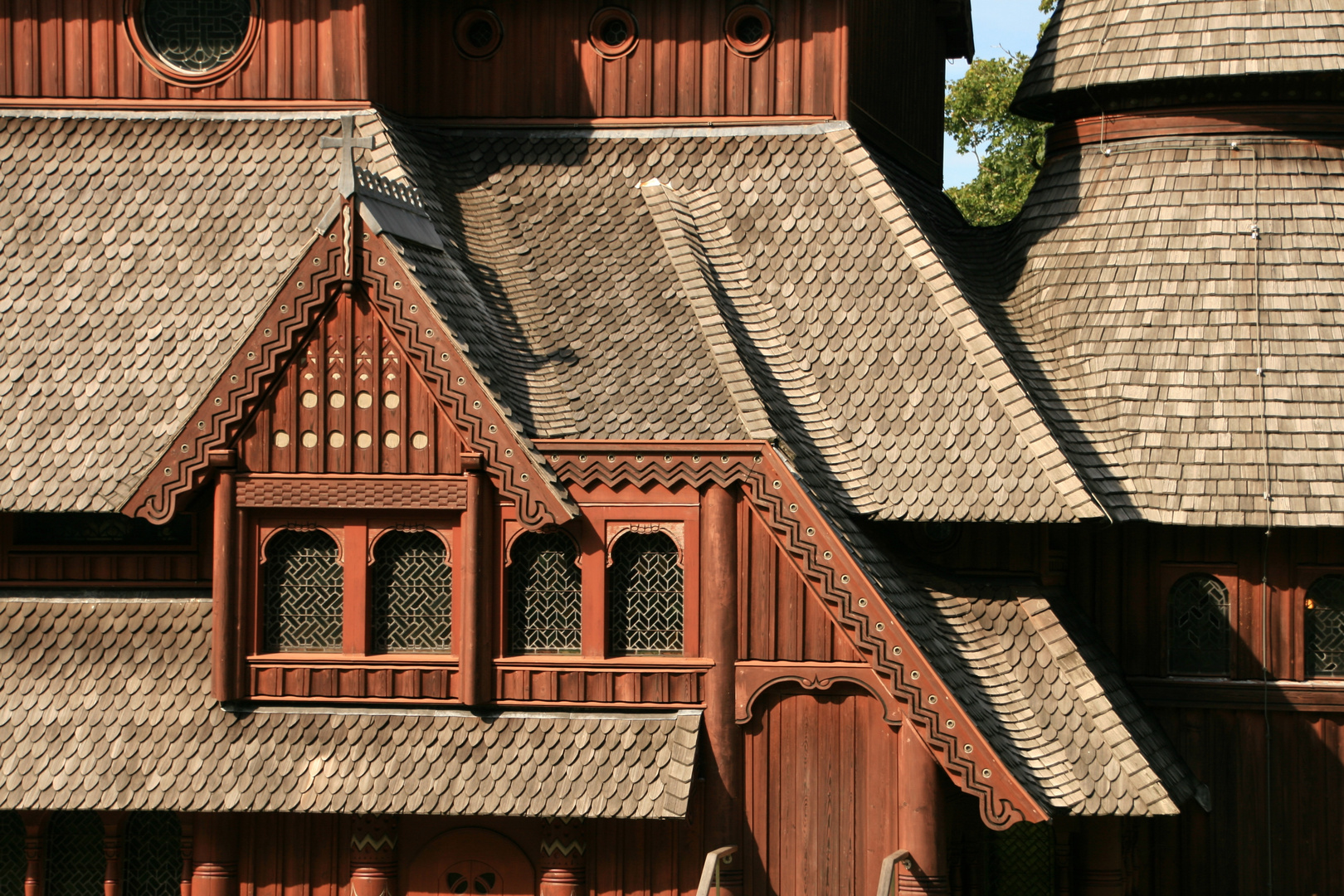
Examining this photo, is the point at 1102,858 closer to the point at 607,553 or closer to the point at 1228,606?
the point at 1228,606

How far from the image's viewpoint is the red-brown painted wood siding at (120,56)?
64.5ft

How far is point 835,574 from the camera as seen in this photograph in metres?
15.5

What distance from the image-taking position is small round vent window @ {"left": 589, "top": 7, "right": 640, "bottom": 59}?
66.1 feet

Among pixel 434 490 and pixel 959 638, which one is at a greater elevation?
pixel 434 490

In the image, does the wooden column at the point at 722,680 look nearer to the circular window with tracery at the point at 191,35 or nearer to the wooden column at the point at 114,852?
the wooden column at the point at 114,852

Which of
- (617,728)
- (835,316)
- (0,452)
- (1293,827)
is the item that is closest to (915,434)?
(835,316)

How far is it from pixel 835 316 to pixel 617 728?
15.5ft

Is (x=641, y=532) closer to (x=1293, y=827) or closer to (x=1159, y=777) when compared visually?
(x=1159, y=777)

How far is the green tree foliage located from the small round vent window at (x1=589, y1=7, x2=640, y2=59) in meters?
17.6

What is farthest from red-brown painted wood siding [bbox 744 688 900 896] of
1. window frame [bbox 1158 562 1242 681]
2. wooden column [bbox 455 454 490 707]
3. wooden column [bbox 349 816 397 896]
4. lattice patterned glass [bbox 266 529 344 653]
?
window frame [bbox 1158 562 1242 681]

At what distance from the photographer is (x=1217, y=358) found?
18438 mm

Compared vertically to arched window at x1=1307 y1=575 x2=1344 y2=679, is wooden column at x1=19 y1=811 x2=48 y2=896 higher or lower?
lower

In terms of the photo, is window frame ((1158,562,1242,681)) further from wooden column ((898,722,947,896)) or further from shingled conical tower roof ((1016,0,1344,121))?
shingled conical tower roof ((1016,0,1344,121))

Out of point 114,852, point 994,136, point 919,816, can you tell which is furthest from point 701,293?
point 994,136
